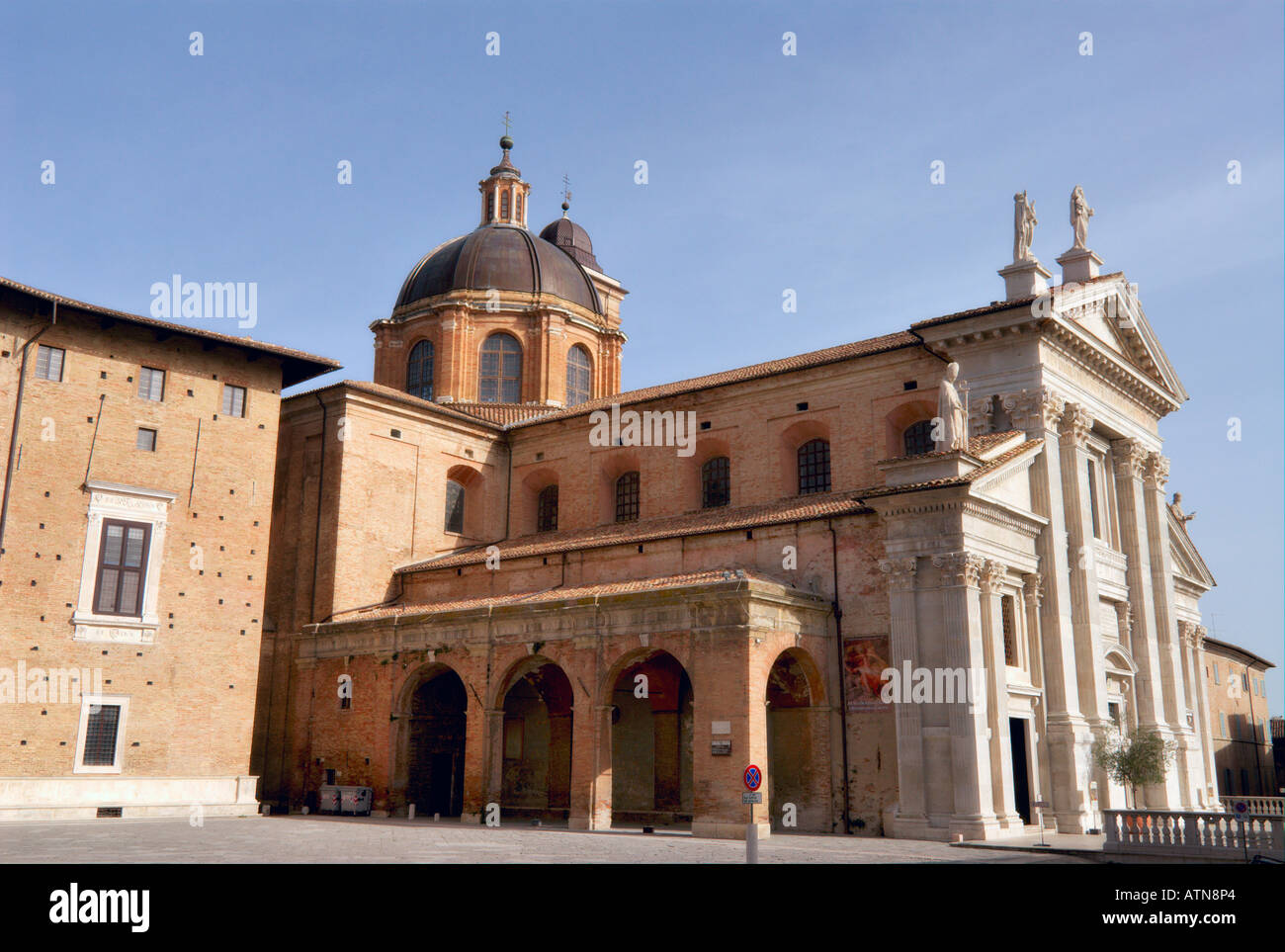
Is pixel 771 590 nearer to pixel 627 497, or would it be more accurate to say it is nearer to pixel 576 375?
pixel 627 497

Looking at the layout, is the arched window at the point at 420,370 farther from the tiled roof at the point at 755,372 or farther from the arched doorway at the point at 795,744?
the arched doorway at the point at 795,744

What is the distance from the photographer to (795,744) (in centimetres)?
2448

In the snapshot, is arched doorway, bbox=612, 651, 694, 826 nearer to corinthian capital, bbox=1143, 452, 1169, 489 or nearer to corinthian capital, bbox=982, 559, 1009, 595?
corinthian capital, bbox=982, 559, 1009, 595

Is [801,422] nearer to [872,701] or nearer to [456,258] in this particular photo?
[872,701]

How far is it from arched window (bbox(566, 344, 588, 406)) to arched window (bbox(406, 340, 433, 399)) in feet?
15.5

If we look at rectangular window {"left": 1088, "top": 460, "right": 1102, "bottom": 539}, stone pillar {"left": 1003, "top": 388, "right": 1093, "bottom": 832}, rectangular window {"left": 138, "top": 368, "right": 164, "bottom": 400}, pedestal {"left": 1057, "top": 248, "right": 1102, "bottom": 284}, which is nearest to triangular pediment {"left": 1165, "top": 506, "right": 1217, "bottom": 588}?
rectangular window {"left": 1088, "top": 460, "right": 1102, "bottom": 539}

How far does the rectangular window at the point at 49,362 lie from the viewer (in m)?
24.5

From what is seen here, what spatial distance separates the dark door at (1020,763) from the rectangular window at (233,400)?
19.0m

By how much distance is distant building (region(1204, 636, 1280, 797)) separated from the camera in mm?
45037

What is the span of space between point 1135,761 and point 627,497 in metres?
14.8
